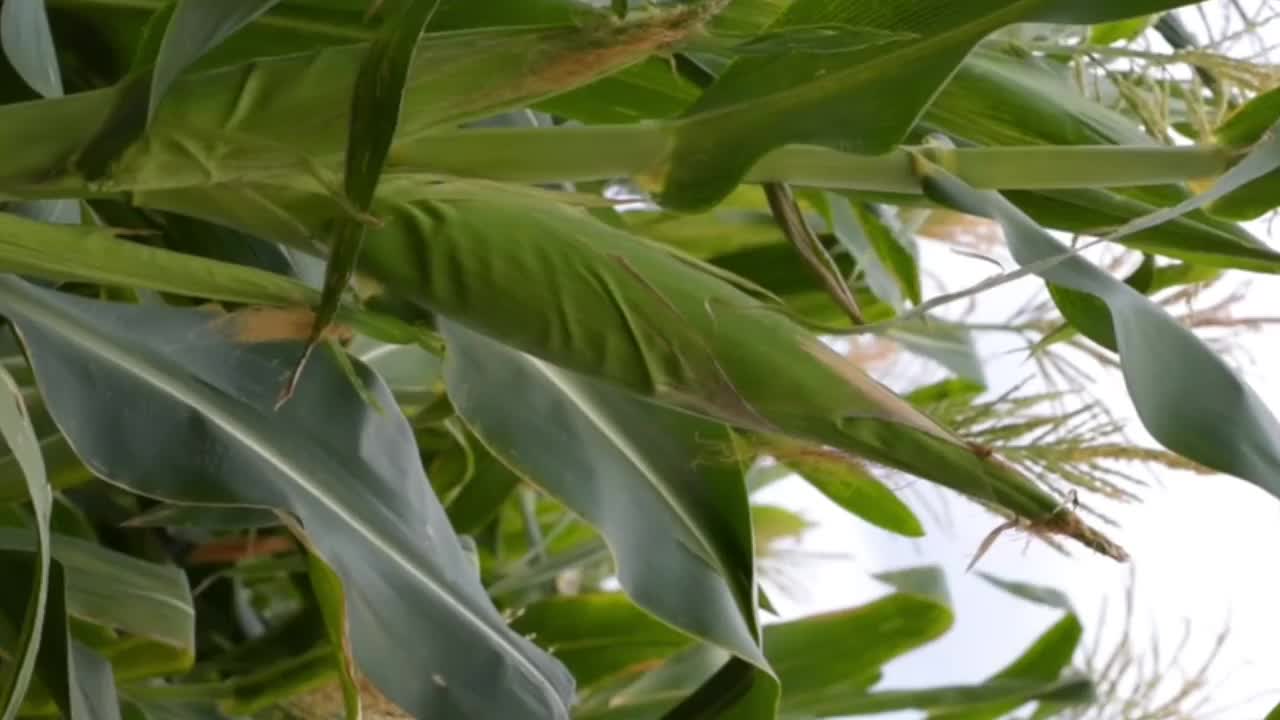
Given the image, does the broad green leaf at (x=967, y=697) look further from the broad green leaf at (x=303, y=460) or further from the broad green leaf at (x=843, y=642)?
the broad green leaf at (x=303, y=460)

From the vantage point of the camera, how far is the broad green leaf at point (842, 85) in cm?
32

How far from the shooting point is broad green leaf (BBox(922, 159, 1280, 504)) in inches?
13.5

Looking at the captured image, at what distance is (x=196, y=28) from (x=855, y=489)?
1.07 feet

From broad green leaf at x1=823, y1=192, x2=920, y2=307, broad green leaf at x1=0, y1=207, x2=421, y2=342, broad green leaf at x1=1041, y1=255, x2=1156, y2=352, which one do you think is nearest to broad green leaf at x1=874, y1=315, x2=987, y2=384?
broad green leaf at x1=823, y1=192, x2=920, y2=307

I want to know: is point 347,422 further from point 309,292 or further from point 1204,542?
point 1204,542

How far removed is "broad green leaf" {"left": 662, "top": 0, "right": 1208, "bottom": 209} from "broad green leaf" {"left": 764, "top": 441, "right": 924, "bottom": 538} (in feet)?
0.36

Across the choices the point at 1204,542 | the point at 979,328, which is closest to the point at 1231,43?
the point at 979,328

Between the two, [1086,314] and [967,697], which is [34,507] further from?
[967,697]

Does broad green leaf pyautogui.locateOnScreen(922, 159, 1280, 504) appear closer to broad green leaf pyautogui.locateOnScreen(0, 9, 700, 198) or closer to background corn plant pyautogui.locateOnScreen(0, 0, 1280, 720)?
background corn plant pyautogui.locateOnScreen(0, 0, 1280, 720)

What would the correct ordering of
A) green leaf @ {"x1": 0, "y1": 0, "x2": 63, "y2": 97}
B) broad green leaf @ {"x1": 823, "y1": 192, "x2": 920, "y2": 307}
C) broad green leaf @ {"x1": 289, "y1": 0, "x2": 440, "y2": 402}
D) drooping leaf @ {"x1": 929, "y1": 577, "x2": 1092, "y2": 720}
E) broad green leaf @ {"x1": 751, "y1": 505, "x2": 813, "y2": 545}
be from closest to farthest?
broad green leaf @ {"x1": 289, "y1": 0, "x2": 440, "y2": 402}
green leaf @ {"x1": 0, "y1": 0, "x2": 63, "y2": 97}
broad green leaf @ {"x1": 823, "y1": 192, "x2": 920, "y2": 307}
drooping leaf @ {"x1": 929, "y1": 577, "x2": 1092, "y2": 720}
broad green leaf @ {"x1": 751, "y1": 505, "x2": 813, "y2": 545}

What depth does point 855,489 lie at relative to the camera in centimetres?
54

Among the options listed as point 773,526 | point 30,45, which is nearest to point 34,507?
point 30,45

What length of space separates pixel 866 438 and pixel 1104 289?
2.7 inches

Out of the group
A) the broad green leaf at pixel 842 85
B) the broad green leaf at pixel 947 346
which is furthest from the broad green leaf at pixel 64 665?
the broad green leaf at pixel 947 346
